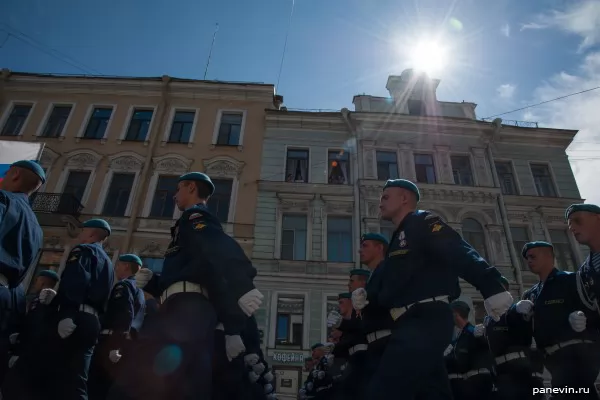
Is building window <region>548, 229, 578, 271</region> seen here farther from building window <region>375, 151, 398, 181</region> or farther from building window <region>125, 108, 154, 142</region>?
building window <region>125, 108, 154, 142</region>

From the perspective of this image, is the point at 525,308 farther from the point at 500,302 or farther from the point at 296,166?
the point at 296,166

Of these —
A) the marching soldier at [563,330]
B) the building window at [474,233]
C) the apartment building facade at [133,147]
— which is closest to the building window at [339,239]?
the apartment building facade at [133,147]

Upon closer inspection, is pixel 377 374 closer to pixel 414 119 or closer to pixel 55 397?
pixel 55 397

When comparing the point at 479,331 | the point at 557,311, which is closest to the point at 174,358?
the point at 557,311

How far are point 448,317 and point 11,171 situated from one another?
13.9 ft

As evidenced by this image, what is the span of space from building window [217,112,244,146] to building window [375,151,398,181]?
6510 millimetres

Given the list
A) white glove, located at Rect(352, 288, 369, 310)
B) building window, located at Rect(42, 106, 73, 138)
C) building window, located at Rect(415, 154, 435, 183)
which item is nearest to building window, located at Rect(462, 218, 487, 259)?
building window, located at Rect(415, 154, 435, 183)

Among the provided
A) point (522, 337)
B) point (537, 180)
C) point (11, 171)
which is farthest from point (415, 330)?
point (537, 180)

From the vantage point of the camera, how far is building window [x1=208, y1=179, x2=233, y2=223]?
15.2 meters

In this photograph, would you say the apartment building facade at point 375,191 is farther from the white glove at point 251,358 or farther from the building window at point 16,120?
the building window at point 16,120

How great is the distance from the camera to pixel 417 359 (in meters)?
2.44

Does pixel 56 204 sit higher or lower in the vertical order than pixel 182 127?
lower

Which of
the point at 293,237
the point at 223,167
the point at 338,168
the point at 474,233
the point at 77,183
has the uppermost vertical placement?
the point at 338,168

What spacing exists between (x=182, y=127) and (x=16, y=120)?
778 cm
